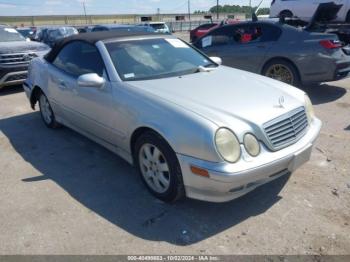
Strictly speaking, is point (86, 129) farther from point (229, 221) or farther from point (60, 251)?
point (229, 221)

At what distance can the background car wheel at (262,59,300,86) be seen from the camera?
6855 mm

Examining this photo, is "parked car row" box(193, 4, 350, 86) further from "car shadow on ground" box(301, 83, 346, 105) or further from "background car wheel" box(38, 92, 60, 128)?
"background car wheel" box(38, 92, 60, 128)

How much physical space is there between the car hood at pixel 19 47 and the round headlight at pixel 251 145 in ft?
24.0

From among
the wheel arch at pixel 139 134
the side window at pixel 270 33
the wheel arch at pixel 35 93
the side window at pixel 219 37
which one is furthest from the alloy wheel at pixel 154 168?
the side window at pixel 219 37

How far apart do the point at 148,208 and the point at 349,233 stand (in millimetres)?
1725

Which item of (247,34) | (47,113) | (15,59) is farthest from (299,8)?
(47,113)

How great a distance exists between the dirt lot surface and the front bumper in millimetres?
311

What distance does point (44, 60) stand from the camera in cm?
552

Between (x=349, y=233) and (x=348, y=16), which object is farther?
(x=348, y=16)

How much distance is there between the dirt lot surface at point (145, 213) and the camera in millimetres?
2846

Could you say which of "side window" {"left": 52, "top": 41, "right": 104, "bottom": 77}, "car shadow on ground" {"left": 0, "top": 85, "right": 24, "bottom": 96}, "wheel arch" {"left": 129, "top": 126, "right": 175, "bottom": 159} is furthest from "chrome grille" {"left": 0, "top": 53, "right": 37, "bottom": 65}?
"wheel arch" {"left": 129, "top": 126, "right": 175, "bottom": 159}

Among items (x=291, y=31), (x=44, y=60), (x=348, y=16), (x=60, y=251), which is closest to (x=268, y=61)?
(x=291, y=31)

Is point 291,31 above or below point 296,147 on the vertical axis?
above

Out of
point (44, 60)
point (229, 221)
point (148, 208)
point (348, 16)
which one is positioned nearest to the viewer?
point (229, 221)
